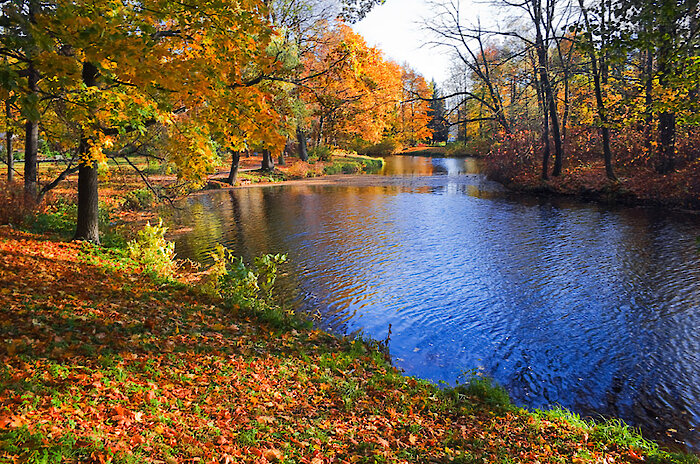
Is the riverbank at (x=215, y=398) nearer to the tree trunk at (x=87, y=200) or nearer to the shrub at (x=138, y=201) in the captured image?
the tree trunk at (x=87, y=200)

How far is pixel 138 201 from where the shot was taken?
746 inches

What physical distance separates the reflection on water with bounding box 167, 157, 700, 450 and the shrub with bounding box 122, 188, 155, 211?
6.72 feet

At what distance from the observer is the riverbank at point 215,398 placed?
134 inches

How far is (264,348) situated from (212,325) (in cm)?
101

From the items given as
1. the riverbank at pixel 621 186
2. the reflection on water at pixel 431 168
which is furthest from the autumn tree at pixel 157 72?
the reflection on water at pixel 431 168

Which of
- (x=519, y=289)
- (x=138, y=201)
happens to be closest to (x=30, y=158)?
(x=138, y=201)

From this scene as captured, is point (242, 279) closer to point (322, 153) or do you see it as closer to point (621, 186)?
point (621, 186)

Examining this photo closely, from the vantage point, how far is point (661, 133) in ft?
64.0

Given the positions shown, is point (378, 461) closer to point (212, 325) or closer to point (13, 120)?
point (212, 325)

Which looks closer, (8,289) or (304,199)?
(8,289)

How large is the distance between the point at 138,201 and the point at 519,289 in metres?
16.2

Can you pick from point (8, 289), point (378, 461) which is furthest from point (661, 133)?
point (8, 289)

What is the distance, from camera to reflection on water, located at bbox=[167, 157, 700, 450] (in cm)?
624

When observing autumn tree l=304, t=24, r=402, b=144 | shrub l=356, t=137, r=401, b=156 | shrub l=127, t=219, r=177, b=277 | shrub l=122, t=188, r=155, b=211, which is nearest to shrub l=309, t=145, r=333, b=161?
autumn tree l=304, t=24, r=402, b=144
